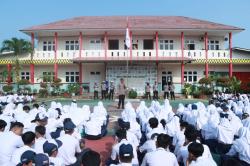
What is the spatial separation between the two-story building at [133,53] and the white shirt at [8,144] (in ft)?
70.4

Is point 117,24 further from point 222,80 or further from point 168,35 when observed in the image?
point 222,80

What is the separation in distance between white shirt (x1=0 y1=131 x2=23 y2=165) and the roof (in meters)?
23.0

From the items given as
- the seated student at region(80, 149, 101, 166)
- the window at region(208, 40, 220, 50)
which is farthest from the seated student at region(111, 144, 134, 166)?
the window at region(208, 40, 220, 50)

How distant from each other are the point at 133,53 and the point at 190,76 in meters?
5.90

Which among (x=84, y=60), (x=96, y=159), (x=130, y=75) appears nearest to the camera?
(x=96, y=159)

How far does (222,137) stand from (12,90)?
23177 millimetres

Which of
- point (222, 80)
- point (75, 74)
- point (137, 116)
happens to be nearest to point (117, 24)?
point (75, 74)

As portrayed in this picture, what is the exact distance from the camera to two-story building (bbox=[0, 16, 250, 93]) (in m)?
28.5

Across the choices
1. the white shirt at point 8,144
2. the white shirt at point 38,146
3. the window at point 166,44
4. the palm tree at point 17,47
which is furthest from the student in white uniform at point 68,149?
the window at point 166,44

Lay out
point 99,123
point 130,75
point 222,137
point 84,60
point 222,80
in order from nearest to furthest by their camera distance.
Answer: point 222,137
point 99,123
point 222,80
point 84,60
point 130,75

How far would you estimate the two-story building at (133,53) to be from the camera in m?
28.5

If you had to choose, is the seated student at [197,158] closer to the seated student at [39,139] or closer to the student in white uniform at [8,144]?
the seated student at [39,139]

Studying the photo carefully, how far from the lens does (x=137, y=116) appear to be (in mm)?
11492

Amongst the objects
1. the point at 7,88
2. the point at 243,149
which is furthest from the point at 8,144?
the point at 7,88
